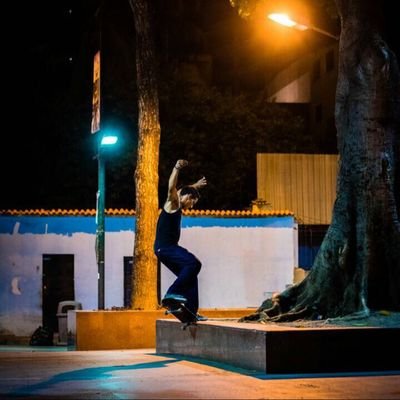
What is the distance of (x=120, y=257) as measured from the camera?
2355 cm

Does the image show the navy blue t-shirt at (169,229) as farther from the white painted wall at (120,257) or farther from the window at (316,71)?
the window at (316,71)

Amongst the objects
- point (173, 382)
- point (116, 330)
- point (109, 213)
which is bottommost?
point (116, 330)

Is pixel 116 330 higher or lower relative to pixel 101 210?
lower

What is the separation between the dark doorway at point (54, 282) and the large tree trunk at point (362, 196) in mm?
13910

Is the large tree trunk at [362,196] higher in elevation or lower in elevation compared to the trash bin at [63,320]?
higher

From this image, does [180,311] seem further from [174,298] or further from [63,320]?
[63,320]

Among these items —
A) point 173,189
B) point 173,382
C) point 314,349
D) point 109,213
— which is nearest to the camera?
point 173,382

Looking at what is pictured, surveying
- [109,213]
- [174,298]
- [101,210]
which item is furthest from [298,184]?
[174,298]

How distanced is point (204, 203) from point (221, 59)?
14.4 m

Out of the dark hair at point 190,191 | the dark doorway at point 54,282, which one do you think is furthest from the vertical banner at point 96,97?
the dark hair at point 190,191

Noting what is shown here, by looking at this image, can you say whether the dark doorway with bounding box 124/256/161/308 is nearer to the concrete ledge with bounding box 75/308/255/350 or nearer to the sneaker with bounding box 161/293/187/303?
the concrete ledge with bounding box 75/308/255/350

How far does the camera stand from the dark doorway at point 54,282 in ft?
77.1

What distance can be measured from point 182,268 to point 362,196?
2.47 meters

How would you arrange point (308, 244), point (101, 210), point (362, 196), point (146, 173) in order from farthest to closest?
1. point (308, 244)
2. point (101, 210)
3. point (146, 173)
4. point (362, 196)
